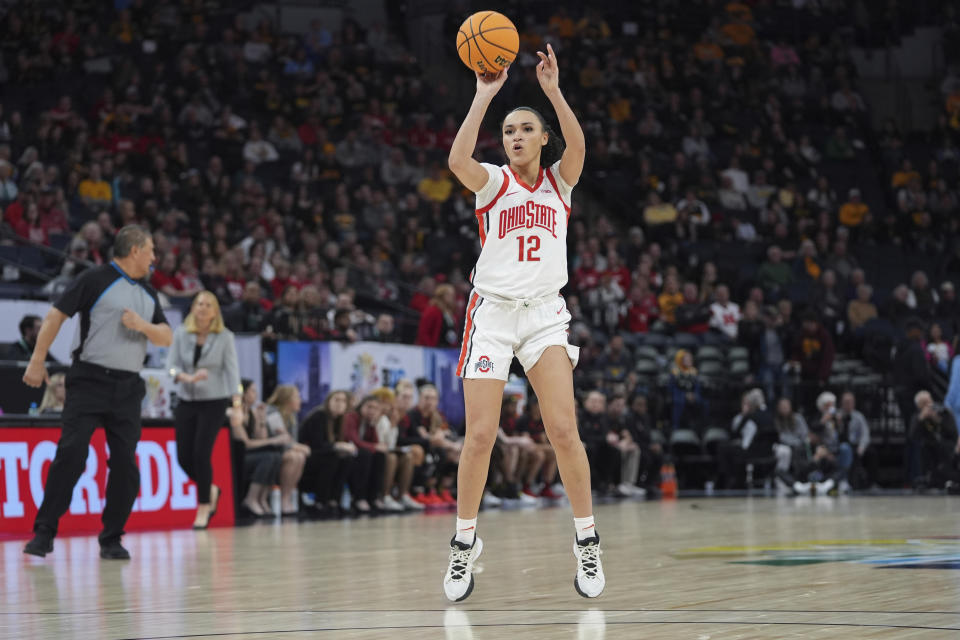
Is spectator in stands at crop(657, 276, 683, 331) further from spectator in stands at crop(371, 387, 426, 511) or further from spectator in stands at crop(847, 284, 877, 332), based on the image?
spectator in stands at crop(371, 387, 426, 511)

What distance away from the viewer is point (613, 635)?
440 centimetres

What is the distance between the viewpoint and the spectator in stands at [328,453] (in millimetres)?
13875

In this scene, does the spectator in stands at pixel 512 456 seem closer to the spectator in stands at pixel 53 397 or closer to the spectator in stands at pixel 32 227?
the spectator in stands at pixel 53 397

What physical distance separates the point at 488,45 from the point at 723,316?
1571 centimetres

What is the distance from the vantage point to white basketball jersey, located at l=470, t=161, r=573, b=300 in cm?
584

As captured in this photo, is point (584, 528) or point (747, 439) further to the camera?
point (747, 439)

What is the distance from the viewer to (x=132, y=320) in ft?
27.7

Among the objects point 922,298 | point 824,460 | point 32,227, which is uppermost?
point 32,227

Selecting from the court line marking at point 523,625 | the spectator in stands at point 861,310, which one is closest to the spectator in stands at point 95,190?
the spectator in stands at point 861,310

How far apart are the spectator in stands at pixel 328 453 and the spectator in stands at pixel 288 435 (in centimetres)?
16

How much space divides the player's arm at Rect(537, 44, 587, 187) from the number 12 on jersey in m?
0.33

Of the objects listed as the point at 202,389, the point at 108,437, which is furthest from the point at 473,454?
the point at 202,389

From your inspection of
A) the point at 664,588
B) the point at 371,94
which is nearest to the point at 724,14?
the point at 371,94

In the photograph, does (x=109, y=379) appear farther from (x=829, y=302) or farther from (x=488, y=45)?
(x=829, y=302)
